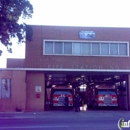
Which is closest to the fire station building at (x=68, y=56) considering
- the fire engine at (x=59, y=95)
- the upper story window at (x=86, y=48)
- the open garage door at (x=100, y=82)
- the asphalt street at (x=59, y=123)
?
the upper story window at (x=86, y=48)

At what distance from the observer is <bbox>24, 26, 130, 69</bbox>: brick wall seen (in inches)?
1331

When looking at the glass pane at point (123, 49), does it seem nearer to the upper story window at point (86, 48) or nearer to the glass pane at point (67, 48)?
the upper story window at point (86, 48)

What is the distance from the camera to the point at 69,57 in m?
34.1

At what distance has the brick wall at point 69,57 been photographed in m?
33.8

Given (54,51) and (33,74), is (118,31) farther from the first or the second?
(33,74)

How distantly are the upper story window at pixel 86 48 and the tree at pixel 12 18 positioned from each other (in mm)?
2869

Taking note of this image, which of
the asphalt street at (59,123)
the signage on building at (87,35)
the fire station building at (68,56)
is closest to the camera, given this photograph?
the asphalt street at (59,123)

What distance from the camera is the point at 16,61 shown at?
61.2 m

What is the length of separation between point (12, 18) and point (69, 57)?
22.2 feet

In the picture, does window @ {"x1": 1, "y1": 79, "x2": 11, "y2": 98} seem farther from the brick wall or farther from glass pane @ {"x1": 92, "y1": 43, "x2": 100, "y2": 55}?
glass pane @ {"x1": 92, "y1": 43, "x2": 100, "y2": 55}

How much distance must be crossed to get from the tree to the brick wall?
1.39 meters

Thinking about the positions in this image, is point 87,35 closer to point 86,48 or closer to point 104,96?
point 86,48

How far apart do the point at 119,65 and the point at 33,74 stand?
870 centimetres

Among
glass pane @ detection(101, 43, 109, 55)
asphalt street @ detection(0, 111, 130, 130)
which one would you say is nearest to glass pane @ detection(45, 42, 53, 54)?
glass pane @ detection(101, 43, 109, 55)
